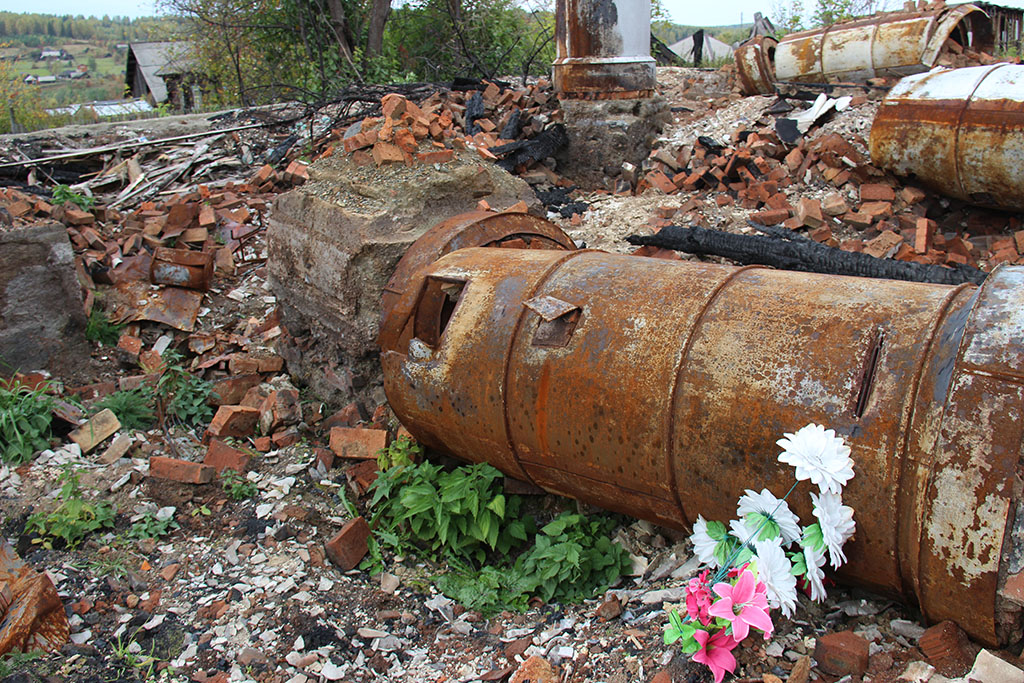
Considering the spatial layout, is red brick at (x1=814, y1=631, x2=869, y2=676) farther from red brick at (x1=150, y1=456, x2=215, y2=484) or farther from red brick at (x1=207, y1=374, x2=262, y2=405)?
red brick at (x1=207, y1=374, x2=262, y2=405)

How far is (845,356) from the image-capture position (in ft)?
6.23

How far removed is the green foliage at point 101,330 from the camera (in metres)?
4.87

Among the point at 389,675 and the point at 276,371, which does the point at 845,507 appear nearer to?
the point at 389,675

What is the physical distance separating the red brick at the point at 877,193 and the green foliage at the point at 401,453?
13.5 feet

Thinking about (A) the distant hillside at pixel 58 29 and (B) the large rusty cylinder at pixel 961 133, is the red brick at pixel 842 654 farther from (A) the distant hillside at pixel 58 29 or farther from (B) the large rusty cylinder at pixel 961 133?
(A) the distant hillside at pixel 58 29

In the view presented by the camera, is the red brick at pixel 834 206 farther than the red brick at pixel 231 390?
Yes

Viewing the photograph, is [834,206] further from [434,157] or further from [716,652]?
[716,652]

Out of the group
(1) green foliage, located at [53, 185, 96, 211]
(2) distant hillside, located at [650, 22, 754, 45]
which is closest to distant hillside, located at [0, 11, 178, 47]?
(2) distant hillside, located at [650, 22, 754, 45]

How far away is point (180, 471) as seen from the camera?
3.47 m

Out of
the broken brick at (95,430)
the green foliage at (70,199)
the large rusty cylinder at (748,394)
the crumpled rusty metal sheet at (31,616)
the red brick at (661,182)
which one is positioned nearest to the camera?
the large rusty cylinder at (748,394)

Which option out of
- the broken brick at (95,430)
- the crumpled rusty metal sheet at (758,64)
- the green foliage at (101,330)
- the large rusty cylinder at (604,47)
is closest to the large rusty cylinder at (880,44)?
the crumpled rusty metal sheet at (758,64)

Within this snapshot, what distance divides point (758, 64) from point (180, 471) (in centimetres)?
691

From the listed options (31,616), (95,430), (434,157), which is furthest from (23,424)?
(434,157)

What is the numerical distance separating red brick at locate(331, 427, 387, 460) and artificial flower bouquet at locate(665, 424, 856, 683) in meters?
1.91
